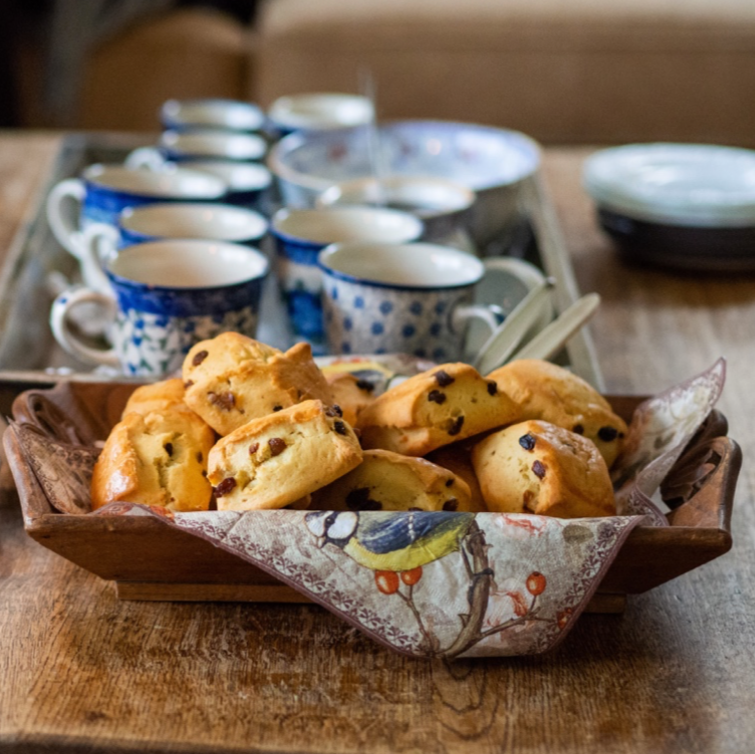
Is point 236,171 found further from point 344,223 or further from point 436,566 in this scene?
point 436,566

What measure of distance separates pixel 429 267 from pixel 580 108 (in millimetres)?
1634

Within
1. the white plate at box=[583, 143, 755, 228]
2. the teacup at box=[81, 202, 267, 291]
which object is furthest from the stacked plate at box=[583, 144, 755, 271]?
the teacup at box=[81, 202, 267, 291]

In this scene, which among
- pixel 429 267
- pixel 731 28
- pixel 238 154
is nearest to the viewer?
pixel 429 267

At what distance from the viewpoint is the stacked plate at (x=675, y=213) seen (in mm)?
1234

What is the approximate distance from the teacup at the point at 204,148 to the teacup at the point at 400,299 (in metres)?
0.45

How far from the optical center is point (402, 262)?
0.93 metres

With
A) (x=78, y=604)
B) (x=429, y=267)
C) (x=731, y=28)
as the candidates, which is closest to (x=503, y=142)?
(x=429, y=267)

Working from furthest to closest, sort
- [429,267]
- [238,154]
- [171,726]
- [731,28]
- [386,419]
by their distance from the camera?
[731,28] < [238,154] < [429,267] < [386,419] < [171,726]

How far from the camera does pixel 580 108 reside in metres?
2.41

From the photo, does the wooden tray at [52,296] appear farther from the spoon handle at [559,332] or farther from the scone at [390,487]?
the scone at [390,487]

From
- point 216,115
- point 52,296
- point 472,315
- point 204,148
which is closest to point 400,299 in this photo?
point 472,315

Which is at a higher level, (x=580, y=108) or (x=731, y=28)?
(x=731, y=28)

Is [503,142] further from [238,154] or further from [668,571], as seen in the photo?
[668,571]

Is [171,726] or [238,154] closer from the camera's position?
[171,726]
